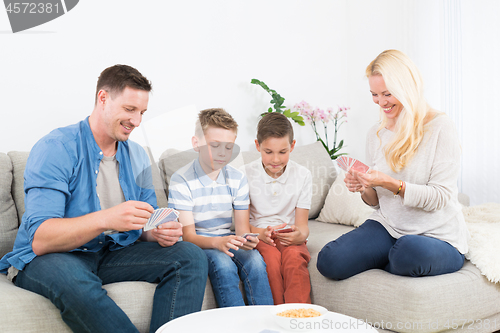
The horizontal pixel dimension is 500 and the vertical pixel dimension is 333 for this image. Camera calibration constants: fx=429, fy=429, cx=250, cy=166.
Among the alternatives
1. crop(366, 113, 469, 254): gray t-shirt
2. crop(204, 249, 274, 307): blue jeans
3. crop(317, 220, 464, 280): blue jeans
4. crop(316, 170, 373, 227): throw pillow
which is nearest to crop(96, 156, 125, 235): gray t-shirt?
crop(204, 249, 274, 307): blue jeans

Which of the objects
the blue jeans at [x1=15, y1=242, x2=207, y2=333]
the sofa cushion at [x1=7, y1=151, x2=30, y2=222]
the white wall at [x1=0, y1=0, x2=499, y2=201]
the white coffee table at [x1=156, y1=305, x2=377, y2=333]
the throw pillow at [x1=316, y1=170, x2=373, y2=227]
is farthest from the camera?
the throw pillow at [x1=316, y1=170, x2=373, y2=227]

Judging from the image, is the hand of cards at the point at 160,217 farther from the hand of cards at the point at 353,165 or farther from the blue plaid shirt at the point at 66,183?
the hand of cards at the point at 353,165

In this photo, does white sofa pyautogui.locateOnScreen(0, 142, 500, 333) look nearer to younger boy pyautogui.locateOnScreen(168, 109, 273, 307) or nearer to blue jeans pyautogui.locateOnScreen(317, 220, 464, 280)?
blue jeans pyautogui.locateOnScreen(317, 220, 464, 280)

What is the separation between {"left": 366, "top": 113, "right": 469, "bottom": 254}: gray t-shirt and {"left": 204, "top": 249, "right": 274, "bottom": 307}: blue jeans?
1.87 feet

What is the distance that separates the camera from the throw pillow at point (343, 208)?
7.91ft

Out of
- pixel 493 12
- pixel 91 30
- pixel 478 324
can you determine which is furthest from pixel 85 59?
pixel 493 12

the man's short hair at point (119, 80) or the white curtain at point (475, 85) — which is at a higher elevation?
the man's short hair at point (119, 80)

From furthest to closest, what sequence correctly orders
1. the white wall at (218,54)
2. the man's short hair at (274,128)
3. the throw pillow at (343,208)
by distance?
the throw pillow at (343,208) < the white wall at (218,54) < the man's short hair at (274,128)

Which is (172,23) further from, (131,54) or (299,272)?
(299,272)

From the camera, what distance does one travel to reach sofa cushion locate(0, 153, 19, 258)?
5.77ft

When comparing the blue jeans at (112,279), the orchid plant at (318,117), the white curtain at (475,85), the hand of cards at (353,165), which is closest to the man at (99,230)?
the blue jeans at (112,279)

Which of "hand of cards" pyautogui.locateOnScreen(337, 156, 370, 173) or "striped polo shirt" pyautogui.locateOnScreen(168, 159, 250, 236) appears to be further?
"striped polo shirt" pyautogui.locateOnScreen(168, 159, 250, 236)

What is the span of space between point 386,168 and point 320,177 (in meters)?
0.88

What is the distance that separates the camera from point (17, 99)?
7.17 feet
